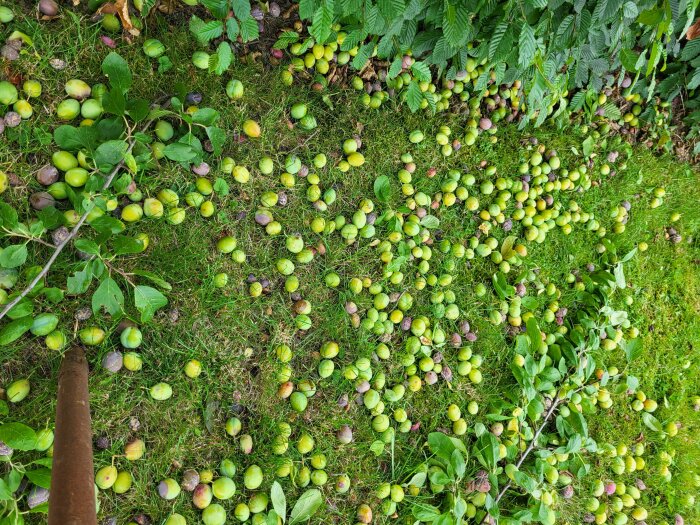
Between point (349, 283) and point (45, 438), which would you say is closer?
point (45, 438)

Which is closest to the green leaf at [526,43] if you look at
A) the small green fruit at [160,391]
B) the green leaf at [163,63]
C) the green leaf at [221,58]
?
the green leaf at [221,58]

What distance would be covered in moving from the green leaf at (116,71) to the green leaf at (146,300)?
2.54ft

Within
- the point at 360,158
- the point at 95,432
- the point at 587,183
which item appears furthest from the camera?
the point at 587,183

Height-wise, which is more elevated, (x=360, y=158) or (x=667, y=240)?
(x=667, y=240)

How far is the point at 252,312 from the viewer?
2.36 m

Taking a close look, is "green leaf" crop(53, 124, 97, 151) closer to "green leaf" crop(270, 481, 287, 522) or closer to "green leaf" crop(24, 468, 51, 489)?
"green leaf" crop(24, 468, 51, 489)

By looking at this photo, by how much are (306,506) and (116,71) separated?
6.36ft

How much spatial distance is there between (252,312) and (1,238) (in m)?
1.02

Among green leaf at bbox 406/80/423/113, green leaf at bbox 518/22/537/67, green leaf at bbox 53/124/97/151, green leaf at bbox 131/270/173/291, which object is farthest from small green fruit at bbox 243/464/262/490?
green leaf at bbox 518/22/537/67

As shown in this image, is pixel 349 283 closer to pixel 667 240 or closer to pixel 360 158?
pixel 360 158

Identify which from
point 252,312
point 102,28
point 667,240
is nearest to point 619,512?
point 667,240

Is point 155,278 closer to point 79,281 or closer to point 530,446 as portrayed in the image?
point 79,281

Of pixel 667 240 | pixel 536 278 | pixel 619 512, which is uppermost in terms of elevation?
pixel 667 240

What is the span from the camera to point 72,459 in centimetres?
129
